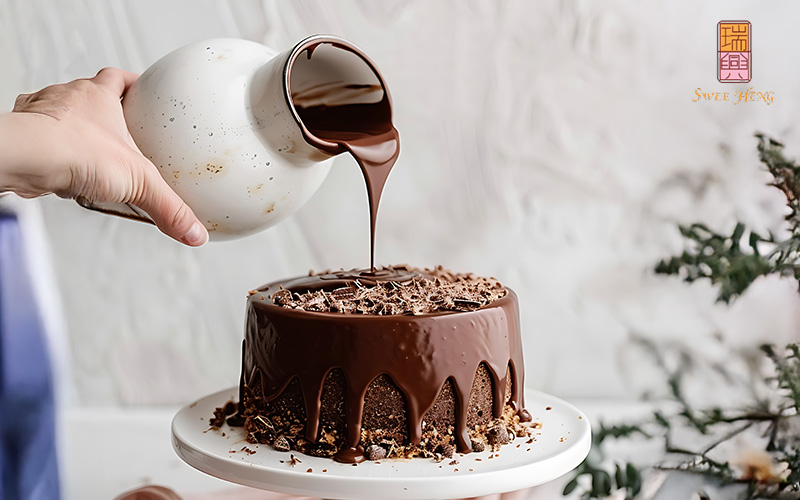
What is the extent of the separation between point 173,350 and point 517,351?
1.42 meters

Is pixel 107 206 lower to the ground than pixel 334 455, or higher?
higher

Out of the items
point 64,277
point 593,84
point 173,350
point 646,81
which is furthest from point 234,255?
point 646,81

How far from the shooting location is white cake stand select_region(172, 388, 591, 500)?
45.6 inches

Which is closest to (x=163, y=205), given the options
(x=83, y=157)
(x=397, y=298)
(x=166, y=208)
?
(x=166, y=208)

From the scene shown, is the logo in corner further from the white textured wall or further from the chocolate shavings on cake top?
the chocolate shavings on cake top

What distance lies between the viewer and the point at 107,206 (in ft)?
4.48

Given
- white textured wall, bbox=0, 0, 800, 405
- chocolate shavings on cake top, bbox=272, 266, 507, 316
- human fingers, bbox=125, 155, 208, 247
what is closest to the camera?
A: human fingers, bbox=125, 155, 208, 247

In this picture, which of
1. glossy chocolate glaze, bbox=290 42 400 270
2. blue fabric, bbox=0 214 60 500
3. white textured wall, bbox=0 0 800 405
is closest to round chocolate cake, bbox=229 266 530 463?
glossy chocolate glaze, bbox=290 42 400 270

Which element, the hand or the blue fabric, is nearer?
the hand

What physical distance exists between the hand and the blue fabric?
35.0 inches

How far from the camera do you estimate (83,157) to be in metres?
1.16

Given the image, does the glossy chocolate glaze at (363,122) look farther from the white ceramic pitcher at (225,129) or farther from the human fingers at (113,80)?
the human fingers at (113,80)

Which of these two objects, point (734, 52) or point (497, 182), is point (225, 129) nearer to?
point (497, 182)

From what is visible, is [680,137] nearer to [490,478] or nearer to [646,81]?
→ [646,81]
